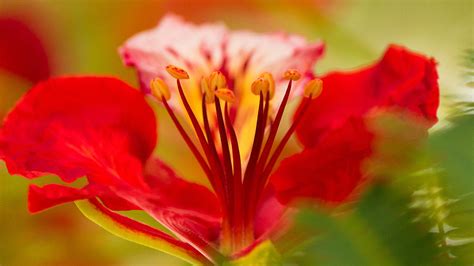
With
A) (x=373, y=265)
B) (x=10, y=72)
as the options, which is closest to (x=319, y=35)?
(x=10, y=72)

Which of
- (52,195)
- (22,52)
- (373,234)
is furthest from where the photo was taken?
(22,52)

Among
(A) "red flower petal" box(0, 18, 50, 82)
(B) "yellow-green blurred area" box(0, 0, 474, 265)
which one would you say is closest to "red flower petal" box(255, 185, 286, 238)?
(B) "yellow-green blurred area" box(0, 0, 474, 265)

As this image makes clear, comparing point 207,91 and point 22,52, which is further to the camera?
point 22,52

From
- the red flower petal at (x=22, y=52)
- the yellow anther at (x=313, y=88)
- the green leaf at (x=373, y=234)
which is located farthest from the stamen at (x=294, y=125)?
the red flower petal at (x=22, y=52)

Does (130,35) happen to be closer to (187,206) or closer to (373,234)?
(187,206)

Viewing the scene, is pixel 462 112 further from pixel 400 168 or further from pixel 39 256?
pixel 39 256

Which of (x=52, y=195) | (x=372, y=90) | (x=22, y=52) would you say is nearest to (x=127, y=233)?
(x=52, y=195)

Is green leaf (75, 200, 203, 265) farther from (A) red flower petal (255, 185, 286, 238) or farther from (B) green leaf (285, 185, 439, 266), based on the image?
(B) green leaf (285, 185, 439, 266)
